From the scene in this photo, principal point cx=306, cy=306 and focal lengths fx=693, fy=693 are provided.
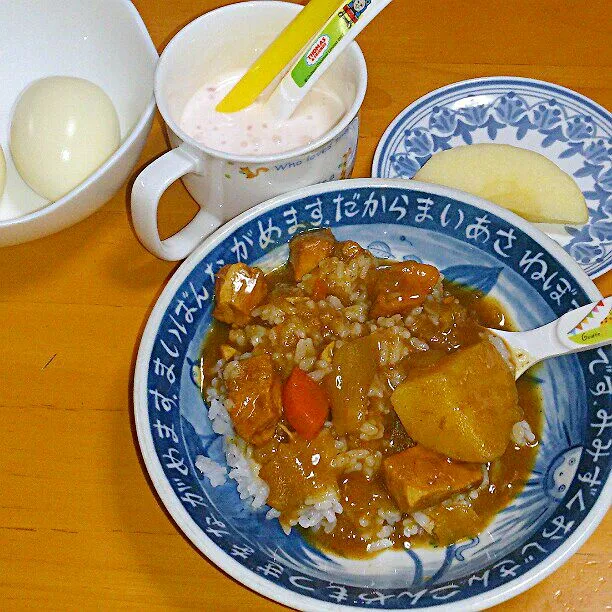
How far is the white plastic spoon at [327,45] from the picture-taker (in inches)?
56.6

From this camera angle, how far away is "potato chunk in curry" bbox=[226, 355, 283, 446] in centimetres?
137

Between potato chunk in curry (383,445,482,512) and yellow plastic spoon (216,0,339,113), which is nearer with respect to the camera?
potato chunk in curry (383,445,482,512)

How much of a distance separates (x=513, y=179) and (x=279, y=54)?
66 centimetres

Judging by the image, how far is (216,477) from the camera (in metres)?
1.37

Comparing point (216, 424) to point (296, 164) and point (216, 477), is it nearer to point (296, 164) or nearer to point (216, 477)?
point (216, 477)

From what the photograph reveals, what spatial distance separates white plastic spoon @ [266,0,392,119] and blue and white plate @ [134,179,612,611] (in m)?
0.23

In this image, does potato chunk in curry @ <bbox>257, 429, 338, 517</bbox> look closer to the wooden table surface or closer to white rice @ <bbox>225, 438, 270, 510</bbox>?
white rice @ <bbox>225, 438, 270, 510</bbox>

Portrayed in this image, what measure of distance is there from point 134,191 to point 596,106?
130 centimetres

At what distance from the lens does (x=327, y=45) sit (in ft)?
4.81

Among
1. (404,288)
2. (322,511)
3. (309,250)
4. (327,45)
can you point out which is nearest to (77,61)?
(327,45)

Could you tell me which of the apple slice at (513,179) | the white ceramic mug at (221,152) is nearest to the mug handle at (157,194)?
the white ceramic mug at (221,152)

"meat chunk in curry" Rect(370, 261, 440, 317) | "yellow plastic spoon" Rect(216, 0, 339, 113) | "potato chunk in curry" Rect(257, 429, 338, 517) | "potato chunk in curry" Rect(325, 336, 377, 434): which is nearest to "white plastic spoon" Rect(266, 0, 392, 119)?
"yellow plastic spoon" Rect(216, 0, 339, 113)

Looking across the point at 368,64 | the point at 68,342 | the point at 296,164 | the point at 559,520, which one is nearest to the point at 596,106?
the point at 368,64

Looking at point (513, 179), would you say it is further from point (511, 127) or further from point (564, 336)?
point (564, 336)
